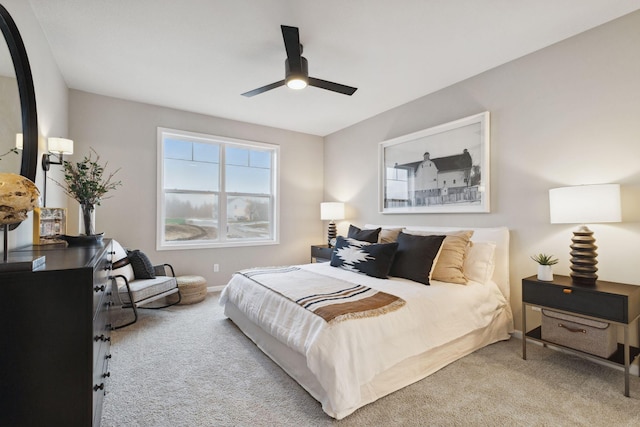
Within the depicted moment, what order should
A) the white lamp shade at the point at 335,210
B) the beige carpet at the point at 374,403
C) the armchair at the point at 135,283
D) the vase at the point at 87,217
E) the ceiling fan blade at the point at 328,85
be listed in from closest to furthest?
the beige carpet at the point at 374,403 < the vase at the point at 87,217 < the ceiling fan blade at the point at 328,85 < the armchair at the point at 135,283 < the white lamp shade at the point at 335,210

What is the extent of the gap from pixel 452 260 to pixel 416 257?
1.09 ft

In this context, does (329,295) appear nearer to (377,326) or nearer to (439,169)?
(377,326)

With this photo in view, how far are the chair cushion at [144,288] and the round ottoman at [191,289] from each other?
26 cm

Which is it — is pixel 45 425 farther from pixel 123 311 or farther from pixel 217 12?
pixel 123 311

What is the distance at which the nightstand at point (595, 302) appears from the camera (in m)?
1.97

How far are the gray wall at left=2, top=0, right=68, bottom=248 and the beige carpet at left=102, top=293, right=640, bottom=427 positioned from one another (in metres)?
1.22

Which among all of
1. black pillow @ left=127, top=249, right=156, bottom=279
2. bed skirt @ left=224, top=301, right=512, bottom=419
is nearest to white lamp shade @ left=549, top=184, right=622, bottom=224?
bed skirt @ left=224, top=301, right=512, bottom=419

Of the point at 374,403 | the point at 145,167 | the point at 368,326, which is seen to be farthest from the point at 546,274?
the point at 145,167

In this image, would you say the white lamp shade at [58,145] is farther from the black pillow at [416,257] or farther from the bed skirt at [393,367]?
the black pillow at [416,257]

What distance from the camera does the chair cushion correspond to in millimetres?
3098

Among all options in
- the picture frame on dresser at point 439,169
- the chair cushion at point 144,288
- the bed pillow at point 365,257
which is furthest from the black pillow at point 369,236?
the chair cushion at point 144,288

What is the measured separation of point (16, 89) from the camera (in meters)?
1.84

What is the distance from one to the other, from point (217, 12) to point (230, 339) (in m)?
2.77

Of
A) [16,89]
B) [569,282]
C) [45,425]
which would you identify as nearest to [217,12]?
[16,89]
